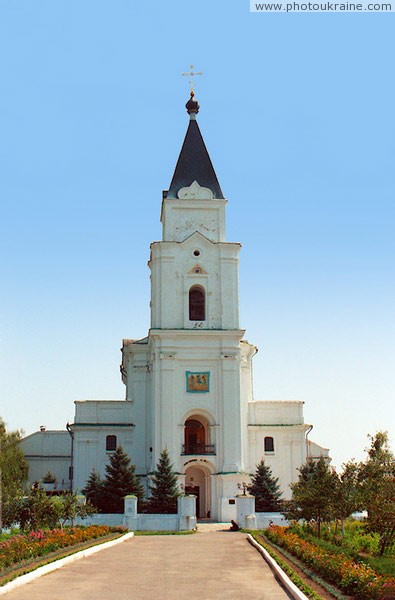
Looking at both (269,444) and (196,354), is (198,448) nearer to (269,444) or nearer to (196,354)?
(269,444)

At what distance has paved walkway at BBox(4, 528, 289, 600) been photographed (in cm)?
1362

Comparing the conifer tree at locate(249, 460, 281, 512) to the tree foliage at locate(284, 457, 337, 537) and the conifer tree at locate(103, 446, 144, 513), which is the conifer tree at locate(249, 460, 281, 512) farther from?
the tree foliage at locate(284, 457, 337, 537)

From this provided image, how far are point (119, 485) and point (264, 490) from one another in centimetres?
792

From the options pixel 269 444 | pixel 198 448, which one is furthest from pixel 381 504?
pixel 269 444

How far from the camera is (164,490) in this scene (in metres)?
36.7

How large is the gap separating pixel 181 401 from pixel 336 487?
55.4 feet

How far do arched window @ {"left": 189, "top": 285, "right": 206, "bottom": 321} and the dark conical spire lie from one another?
5944 millimetres

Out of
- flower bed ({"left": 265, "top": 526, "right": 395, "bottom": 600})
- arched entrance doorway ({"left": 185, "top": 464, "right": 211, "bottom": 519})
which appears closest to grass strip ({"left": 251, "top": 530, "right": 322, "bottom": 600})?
flower bed ({"left": 265, "top": 526, "right": 395, "bottom": 600})

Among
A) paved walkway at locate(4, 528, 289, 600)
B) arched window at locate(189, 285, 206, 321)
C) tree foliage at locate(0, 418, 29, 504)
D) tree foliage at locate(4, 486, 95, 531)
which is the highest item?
arched window at locate(189, 285, 206, 321)

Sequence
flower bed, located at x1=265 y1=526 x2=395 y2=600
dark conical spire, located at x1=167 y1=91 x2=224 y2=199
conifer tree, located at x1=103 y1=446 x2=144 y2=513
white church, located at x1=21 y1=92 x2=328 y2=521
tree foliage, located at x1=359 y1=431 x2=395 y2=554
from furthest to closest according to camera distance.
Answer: dark conical spire, located at x1=167 y1=91 x2=224 y2=199
white church, located at x1=21 y1=92 x2=328 y2=521
conifer tree, located at x1=103 y1=446 x2=144 y2=513
tree foliage, located at x1=359 y1=431 x2=395 y2=554
flower bed, located at x1=265 y1=526 x2=395 y2=600

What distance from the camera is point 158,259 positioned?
4359 cm

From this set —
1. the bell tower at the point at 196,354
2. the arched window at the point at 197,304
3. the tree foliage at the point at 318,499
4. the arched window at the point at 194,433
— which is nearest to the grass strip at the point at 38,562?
the tree foliage at the point at 318,499

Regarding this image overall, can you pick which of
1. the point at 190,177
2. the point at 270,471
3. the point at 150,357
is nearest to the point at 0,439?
the point at 150,357

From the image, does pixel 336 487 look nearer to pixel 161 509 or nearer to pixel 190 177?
pixel 161 509
